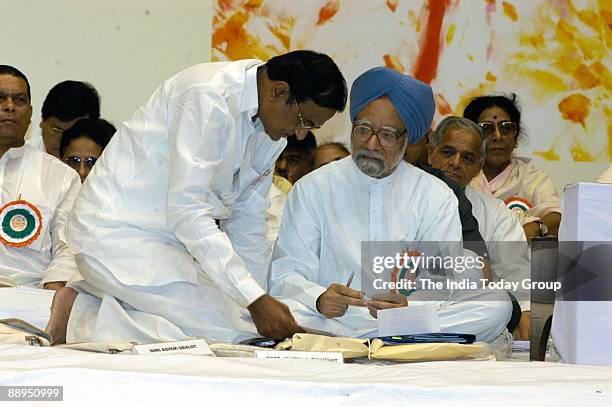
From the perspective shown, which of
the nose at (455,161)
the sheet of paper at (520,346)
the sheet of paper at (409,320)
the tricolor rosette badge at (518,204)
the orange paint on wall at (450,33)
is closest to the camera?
the sheet of paper at (409,320)

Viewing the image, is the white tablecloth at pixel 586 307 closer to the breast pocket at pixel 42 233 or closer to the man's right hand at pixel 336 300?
the man's right hand at pixel 336 300

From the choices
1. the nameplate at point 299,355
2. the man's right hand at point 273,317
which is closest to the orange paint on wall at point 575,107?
the man's right hand at point 273,317

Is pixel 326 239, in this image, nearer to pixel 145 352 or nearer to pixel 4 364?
pixel 145 352

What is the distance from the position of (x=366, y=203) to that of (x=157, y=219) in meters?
0.93

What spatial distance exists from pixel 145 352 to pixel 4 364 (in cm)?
43

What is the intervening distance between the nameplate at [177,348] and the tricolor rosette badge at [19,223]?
225 cm

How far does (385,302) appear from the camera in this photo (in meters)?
3.29

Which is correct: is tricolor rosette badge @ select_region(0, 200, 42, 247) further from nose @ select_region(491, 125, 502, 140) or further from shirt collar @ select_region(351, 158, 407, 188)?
nose @ select_region(491, 125, 502, 140)

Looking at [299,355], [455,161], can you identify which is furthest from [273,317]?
[455,161]

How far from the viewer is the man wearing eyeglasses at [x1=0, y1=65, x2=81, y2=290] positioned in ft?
15.1

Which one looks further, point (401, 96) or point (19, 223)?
point (19, 223)

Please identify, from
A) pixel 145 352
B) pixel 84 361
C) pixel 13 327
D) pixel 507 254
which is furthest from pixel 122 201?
pixel 507 254

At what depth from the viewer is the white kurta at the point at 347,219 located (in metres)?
3.91

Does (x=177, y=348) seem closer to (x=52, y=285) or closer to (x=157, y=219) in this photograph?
(x=157, y=219)
